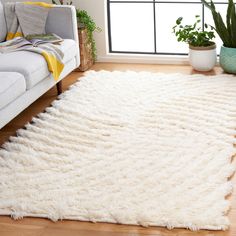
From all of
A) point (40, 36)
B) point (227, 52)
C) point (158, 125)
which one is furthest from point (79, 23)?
point (158, 125)

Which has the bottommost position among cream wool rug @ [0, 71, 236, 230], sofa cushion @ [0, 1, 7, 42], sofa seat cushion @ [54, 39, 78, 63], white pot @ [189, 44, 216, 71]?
cream wool rug @ [0, 71, 236, 230]

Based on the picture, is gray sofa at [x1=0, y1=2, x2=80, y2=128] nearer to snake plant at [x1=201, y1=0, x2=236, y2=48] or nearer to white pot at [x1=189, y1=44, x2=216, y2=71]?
white pot at [x1=189, y1=44, x2=216, y2=71]

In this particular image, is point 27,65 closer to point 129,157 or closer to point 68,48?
point 68,48

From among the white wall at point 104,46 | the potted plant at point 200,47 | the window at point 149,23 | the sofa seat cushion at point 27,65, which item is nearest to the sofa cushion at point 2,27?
the sofa seat cushion at point 27,65

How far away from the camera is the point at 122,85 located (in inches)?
177

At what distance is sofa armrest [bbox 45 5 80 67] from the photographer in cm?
438

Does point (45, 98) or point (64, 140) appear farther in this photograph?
point (45, 98)

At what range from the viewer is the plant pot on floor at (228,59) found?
4.59 metres

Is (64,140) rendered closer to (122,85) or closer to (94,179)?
(94,179)

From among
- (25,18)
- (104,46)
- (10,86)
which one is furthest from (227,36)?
(10,86)

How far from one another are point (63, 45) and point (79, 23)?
83 centimetres

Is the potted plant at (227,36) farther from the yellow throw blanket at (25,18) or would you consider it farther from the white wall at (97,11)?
the yellow throw blanket at (25,18)

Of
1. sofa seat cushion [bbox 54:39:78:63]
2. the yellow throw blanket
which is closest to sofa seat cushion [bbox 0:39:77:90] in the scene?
sofa seat cushion [bbox 54:39:78:63]

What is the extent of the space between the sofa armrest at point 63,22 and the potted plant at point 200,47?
0.99 meters
